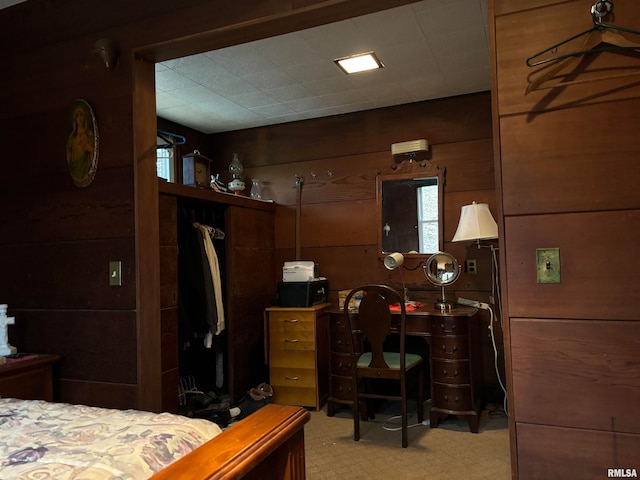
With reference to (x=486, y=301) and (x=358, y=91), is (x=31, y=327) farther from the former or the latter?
(x=486, y=301)

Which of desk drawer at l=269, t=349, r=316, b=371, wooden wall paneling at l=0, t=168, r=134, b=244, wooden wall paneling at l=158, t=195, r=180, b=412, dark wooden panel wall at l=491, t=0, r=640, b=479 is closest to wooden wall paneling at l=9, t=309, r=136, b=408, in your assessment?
wooden wall paneling at l=0, t=168, r=134, b=244

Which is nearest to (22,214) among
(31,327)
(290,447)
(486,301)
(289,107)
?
(31,327)

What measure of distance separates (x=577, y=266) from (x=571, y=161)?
0.32 m

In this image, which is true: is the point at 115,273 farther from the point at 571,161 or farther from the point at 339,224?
the point at 339,224

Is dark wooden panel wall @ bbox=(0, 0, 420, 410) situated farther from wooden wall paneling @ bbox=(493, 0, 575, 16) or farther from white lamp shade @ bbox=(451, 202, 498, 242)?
white lamp shade @ bbox=(451, 202, 498, 242)

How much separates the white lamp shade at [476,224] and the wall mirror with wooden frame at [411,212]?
1.17 feet

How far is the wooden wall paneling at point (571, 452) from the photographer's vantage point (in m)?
1.32

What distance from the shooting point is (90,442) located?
1059mm

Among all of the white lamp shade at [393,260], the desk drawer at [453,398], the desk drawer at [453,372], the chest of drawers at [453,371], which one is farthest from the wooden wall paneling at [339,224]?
the desk drawer at [453,398]

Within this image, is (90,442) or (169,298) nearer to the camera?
(90,442)

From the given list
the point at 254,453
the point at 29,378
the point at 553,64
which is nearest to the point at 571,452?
the point at 254,453

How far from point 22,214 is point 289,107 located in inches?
88.0

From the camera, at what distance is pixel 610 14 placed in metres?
1.36

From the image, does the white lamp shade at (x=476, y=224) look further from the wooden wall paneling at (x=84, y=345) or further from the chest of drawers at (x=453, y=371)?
the wooden wall paneling at (x=84, y=345)
